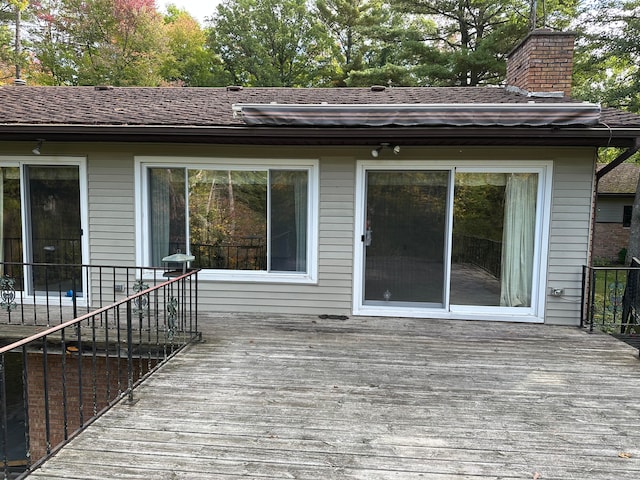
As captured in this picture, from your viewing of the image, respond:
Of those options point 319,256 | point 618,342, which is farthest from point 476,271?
point 319,256

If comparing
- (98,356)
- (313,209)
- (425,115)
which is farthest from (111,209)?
(425,115)

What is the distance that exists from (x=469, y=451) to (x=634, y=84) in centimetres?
1151

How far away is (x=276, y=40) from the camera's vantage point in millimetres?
19844

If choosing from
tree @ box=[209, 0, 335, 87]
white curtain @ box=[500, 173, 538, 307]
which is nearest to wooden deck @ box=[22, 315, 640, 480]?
white curtain @ box=[500, 173, 538, 307]

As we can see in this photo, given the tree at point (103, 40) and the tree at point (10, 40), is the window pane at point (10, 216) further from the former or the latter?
the tree at point (10, 40)

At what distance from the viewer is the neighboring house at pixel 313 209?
205 inches

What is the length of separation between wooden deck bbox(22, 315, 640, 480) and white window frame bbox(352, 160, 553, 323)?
2.44ft

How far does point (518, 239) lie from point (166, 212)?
15.5 feet

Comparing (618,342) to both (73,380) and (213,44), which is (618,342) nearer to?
(73,380)

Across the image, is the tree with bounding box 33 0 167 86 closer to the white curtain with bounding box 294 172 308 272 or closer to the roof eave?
the roof eave

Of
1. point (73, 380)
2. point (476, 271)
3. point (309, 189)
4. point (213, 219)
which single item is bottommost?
point (73, 380)

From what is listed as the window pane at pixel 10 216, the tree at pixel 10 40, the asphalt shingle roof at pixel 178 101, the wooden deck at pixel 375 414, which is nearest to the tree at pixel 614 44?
the asphalt shingle roof at pixel 178 101

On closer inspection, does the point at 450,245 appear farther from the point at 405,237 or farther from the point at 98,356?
the point at 98,356

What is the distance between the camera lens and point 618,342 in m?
4.64
